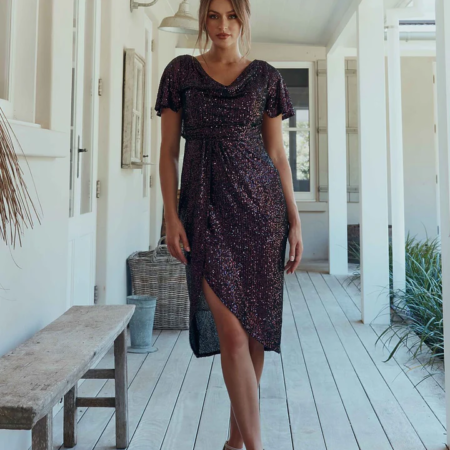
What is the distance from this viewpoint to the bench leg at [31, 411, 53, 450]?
4.18ft

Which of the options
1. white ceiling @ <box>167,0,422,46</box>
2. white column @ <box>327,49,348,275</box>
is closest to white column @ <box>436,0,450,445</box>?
white ceiling @ <box>167,0,422,46</box>

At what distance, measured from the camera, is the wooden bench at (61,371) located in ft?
3.98

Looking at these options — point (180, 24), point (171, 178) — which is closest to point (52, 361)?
point (171, 178)

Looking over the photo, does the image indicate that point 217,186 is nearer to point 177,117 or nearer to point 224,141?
point 224,141

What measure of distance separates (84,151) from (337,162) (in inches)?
159

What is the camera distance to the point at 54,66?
85.0 inches

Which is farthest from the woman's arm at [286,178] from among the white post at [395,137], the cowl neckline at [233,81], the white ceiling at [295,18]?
the white ceiling at [295,18]

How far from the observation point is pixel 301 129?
7.93m

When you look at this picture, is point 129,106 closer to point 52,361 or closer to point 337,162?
point 52,361

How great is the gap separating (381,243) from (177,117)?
2807 mm

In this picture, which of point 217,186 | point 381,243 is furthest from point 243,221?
point 381,243

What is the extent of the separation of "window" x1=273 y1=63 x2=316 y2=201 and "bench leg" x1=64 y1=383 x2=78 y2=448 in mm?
6057

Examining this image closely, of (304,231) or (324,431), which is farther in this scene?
(304,231)

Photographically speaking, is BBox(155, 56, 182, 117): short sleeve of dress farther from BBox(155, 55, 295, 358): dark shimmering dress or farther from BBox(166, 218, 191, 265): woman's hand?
BBox(166, 218, 191, 265): woman's hand
